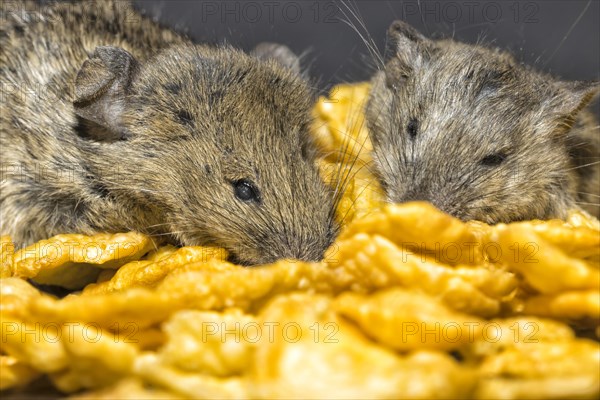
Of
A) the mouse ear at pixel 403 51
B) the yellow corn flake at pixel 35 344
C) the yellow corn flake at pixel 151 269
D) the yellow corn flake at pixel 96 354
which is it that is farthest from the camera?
the mouse ear at pixel 403 51

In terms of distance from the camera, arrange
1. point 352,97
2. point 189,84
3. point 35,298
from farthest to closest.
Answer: point 352,97
point 189,84
point 35,298

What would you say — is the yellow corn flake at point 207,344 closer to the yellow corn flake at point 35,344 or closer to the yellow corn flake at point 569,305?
the yellow corn flake at point 35,344

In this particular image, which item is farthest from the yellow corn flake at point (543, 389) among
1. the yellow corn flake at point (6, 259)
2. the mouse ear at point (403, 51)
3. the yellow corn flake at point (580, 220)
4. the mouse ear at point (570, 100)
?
the mouse ear at point (403, 51)

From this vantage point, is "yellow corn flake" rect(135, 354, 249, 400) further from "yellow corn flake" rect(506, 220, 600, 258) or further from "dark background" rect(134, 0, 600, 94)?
"dark background" rect(134, 0, 600, 94)

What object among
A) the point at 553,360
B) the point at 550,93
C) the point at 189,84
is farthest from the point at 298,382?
the point at 550,93

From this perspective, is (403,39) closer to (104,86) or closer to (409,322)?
(104,86)

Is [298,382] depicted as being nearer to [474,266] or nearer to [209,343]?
[209,343]
